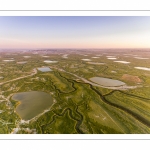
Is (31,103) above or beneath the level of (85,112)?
above

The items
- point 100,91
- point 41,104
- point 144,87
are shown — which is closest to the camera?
point 41,104

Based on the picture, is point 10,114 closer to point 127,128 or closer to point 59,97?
point 59,97

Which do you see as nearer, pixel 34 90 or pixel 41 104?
pixel 41 104

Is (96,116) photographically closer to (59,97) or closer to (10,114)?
(59,97)

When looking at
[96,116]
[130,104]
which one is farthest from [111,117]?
[130,104]

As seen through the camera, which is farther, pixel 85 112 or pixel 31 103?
pixel 31 103

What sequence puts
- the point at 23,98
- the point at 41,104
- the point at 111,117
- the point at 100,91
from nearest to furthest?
the point at 111,117 → the point at 41,104 → the point at 23,98 → the point at 100,91

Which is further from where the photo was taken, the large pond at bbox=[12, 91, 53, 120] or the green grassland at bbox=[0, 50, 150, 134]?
the large pond at bbox=[12, 91, 53, 120]

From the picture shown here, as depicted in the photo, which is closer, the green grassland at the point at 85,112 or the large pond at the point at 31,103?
the green grassland at the point at 85,112
